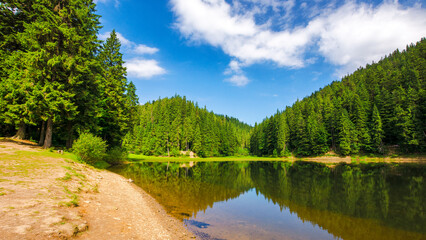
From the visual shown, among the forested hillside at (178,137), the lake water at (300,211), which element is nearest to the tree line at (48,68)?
the lake water at (300,211)

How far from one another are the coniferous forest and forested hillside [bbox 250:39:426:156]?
1.14ft

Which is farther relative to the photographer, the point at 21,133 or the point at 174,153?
the point at 174,153

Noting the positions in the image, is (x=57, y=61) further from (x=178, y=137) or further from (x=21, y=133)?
(x=178, y=137)

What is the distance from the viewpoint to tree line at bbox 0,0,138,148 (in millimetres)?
19328

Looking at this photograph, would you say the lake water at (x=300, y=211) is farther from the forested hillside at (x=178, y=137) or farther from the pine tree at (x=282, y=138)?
the pine tree at (x=282, y=138)

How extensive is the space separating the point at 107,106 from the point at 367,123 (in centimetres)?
8132

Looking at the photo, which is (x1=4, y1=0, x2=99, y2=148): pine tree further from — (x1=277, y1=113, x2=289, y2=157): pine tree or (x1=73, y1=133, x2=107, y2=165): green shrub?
(x1=277, y1=113, x2=289, y2=157): pine tree

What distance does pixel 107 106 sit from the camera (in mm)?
34938

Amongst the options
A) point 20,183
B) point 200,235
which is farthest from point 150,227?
point 20,183

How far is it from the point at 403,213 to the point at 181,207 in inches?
616

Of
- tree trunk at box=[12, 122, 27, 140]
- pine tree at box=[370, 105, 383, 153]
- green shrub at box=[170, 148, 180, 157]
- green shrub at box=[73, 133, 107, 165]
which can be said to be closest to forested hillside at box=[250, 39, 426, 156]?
pine tree at box=[370, 105, 383, 153]

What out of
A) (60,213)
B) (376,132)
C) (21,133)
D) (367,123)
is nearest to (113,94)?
(21,133)

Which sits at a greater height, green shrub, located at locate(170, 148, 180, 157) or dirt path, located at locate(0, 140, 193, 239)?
dirt path, located at locate(0, 140, 193, 239)

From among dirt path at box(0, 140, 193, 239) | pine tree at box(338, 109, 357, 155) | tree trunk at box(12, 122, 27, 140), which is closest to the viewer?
dirt path at box(0, 140, 193, 239)
